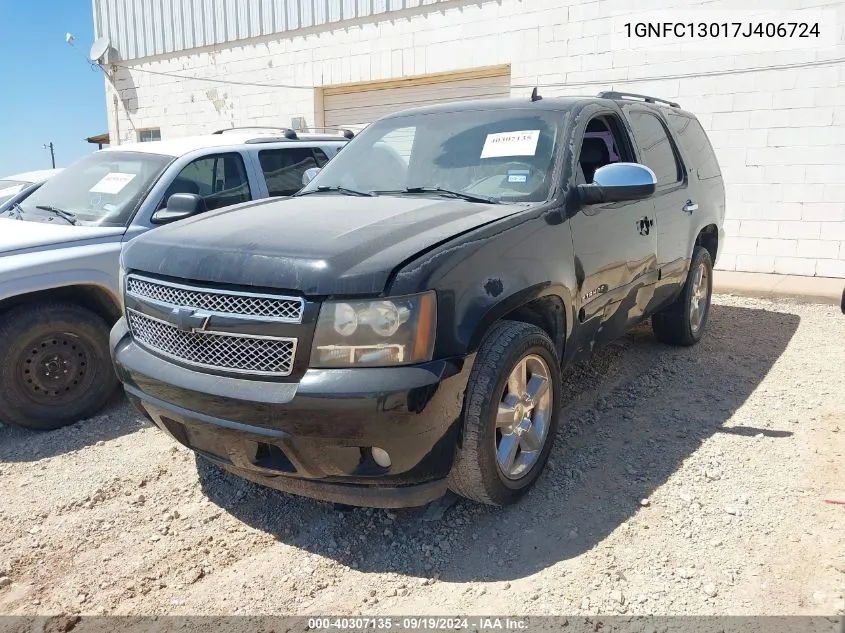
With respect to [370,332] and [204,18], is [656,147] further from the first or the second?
[204,18]

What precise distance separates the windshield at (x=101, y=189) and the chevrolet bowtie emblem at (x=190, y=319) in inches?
79.5

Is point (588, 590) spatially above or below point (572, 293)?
below

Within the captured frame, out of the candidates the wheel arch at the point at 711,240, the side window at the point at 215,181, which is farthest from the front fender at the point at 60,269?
the wheel arch at the point at 711,240

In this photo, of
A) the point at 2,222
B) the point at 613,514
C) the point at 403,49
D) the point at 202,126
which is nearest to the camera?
the point at 613,514

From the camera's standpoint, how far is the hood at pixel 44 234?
13.5ft

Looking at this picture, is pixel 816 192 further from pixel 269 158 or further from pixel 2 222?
pixel 2 222

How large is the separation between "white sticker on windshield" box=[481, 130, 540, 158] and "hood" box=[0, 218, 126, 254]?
2430 mm

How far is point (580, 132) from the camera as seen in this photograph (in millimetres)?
3777

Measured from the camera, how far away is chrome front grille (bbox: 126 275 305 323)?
8.48 feet

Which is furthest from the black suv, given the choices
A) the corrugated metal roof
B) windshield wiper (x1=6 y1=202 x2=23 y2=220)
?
the corrugated metal roof

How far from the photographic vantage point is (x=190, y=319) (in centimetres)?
276

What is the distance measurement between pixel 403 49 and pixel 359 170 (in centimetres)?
685

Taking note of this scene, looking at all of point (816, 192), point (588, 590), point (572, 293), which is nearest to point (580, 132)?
point (572, 293)

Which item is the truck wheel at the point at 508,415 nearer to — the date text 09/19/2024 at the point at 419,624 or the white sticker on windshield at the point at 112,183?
the date text 09/19/2024 at the point at 419,624
